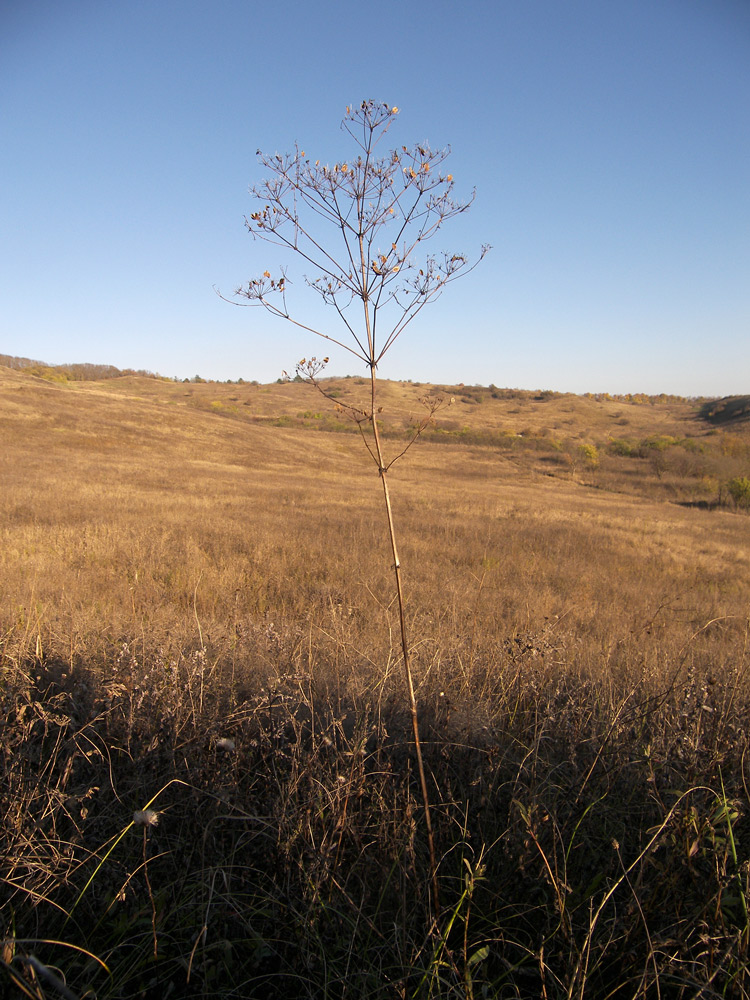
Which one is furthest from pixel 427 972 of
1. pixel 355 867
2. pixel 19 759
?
pixel 19 759

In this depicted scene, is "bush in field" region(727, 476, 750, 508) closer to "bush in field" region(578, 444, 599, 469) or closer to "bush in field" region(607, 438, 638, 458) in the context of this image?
"bush in field" region(578, 444, 599, 469)

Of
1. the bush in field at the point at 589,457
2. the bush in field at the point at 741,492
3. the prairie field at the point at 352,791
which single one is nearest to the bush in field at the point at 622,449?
the bush in field at the point at 589,457

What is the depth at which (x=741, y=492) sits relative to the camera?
2747 cm

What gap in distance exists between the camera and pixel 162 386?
6962cm

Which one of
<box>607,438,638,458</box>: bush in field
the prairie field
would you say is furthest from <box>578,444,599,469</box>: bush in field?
the prairie field

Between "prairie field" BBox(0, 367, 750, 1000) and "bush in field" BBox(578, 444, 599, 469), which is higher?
"bush in field" BBox(578, 444, 599, 469)

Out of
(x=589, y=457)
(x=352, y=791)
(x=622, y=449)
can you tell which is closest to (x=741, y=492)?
(x=589, y=457)

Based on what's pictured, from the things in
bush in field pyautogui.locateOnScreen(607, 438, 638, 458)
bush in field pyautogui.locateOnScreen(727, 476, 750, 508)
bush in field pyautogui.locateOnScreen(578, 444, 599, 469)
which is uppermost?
bush in field pyautogui.locateOnScreen(607, 438, 638, 458)

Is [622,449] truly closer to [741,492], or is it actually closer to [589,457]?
[589,457]

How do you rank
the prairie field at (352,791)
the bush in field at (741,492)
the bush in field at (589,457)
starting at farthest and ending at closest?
the bush in field at (589,457)
the bush in field at (741,492)
the prairie field at (352,791)

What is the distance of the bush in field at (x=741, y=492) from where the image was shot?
88.6 ft

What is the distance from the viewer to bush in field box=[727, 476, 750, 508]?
88.6ft

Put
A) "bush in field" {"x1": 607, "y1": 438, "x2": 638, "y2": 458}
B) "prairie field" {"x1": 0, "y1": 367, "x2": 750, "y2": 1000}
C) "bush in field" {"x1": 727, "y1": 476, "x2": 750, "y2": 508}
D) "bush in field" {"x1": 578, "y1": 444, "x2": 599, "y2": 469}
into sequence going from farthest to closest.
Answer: "bush in field" {"x1": 607, "y1": 438, "x2": 638, "y2": 458} < "bush in field" {"x1": 578, "y1": 444, "x2": 599, "y2": 469} < "bush in field" {"x1": 727, "y1": 476, "x2": 750, "y2": 508} < "prairie field" {"x1": 0, "y1": 367, "x2": 750, "y2": 1000}

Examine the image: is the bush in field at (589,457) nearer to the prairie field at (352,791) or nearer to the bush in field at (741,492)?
the bush in field at (741,492)
